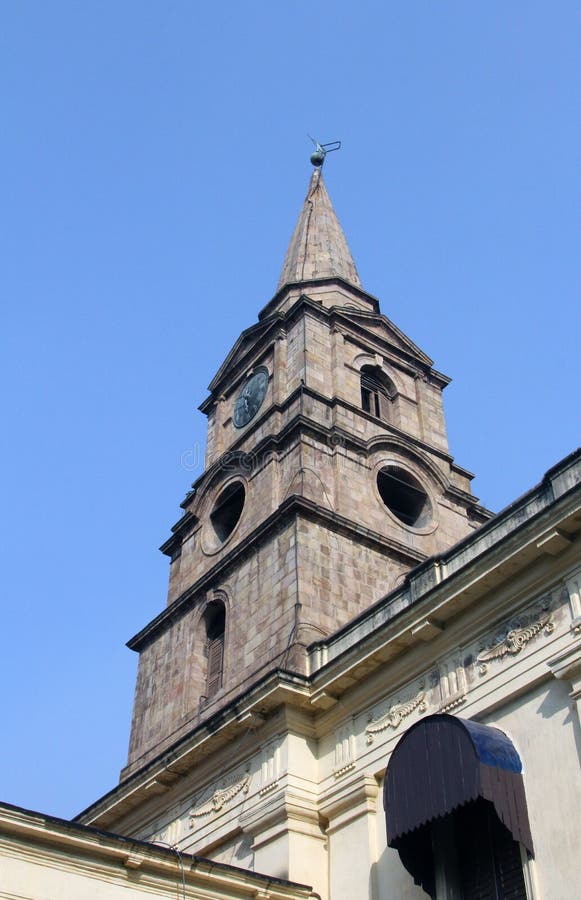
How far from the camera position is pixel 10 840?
50.7ft

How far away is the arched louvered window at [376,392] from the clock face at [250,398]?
3.05 metres

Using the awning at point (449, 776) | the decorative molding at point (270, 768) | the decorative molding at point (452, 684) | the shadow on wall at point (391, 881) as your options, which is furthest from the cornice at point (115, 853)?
the decorative molding at point (452, 684)

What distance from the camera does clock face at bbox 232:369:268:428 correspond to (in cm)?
3284

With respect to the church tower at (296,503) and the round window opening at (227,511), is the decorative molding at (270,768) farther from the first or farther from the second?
the round window opening at (227,511)

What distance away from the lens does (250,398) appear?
110 feet

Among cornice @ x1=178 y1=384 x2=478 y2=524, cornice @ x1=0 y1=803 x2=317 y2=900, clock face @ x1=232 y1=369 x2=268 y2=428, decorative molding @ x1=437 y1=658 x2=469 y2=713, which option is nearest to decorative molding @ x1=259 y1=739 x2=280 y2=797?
cornice @ x1=0 y1=803 x2=317 y2=900

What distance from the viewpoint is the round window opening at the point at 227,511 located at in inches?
1221

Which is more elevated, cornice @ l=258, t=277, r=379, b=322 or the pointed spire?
the pointed spire

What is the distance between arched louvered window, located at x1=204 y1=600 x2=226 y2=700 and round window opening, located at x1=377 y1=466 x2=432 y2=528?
5652mm

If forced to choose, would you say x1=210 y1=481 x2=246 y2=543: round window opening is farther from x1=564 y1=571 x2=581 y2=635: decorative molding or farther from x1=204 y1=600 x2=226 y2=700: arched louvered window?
x1=564 y1=571 x2=581 y2=635: decorative molding

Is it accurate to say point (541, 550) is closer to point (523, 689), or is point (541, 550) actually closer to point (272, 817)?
point (523, 689)

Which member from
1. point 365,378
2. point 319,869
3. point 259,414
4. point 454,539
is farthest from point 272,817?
point 365,378

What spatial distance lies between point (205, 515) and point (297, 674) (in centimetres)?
1137

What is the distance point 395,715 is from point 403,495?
12.5 m
